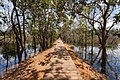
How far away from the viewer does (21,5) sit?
26.6m

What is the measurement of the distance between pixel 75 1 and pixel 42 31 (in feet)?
106

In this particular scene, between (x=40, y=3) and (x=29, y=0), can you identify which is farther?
(x=40, y=3)

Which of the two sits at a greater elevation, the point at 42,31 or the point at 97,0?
the point at 97,0

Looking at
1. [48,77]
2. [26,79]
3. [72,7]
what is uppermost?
[72,7]

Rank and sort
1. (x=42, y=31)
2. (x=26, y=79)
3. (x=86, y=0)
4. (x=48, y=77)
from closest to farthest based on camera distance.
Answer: (x=48, y=77), (x=26, y=79), (x=86, y=0), (x=42, y=31)

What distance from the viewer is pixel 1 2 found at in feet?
78.6

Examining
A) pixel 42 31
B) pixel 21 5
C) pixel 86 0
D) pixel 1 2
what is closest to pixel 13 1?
pixel 1 2

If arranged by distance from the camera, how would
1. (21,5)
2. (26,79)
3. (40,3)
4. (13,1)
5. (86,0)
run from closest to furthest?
1. (26,79)
2. (86,0)
3. (13,1)
4. (21,5)
5. (40,3)

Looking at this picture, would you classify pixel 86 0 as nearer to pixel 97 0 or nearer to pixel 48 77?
pixel 97 0

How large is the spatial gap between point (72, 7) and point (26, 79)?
879cm

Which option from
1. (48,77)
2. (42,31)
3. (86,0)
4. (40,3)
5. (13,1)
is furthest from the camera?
(42,31)

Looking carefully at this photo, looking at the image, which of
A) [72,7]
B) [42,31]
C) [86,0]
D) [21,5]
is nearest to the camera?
[86,0]

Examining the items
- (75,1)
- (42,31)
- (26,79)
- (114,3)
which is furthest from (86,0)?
(42,31)

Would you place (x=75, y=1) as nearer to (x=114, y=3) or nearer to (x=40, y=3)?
(x=114, y=3)
